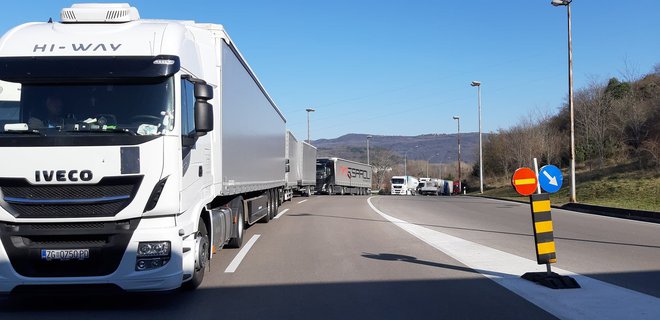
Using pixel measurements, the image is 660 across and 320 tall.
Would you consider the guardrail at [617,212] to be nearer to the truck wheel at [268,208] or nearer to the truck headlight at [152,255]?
the truck wheel at [268,208]

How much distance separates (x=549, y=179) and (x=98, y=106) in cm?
655

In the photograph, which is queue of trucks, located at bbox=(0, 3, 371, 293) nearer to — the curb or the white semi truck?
the white semi truck

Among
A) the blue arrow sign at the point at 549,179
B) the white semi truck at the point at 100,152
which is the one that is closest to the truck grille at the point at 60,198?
the white semi truck at the point at 100,152

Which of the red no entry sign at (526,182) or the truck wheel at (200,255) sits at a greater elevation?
the red no entry sign at (526,182)

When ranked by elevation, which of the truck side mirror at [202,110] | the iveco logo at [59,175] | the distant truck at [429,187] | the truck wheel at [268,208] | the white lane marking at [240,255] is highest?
the truck side mirror at [202,110]

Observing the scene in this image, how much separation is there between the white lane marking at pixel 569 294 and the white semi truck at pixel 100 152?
4.70m

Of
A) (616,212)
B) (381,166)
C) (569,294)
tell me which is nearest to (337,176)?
(616,212)

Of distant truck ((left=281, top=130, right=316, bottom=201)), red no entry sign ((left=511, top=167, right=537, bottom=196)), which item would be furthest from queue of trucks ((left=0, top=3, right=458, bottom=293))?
distant truck ((left=281, top=130, right=316, bottom=201))

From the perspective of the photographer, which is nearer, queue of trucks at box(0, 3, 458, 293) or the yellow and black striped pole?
queue of trucks at box(0, 3, 458, 293)

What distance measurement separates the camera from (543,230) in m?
8.58

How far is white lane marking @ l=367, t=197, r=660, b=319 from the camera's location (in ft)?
22.9

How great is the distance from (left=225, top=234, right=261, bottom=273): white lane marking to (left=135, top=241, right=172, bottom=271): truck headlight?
3.21 metres

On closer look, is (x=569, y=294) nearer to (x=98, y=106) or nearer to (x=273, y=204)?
(x=98, y=106)

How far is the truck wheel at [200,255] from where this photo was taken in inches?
317
